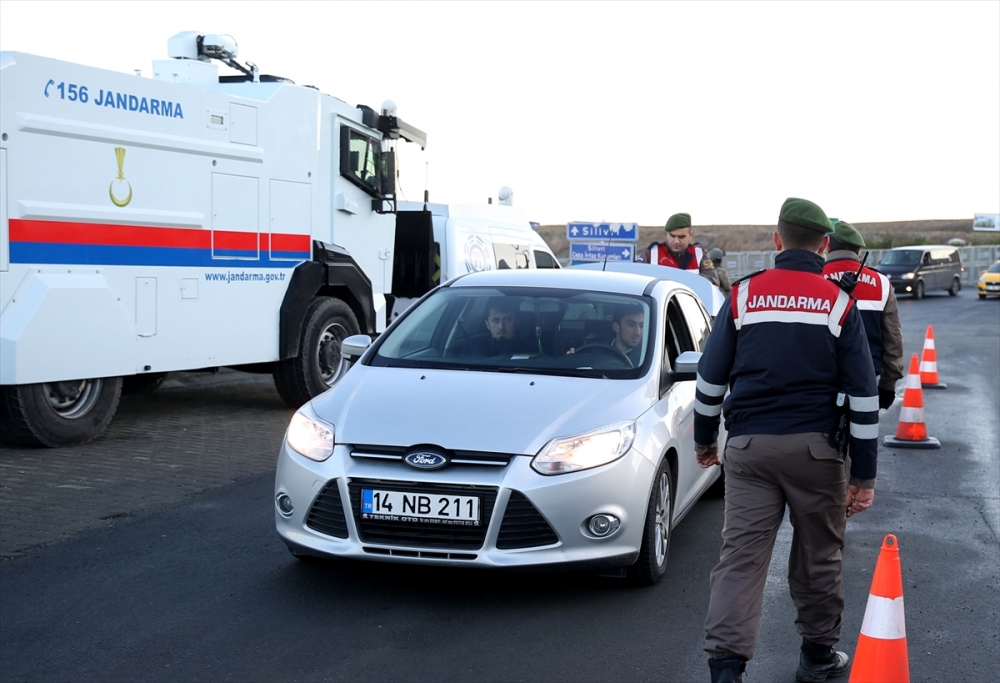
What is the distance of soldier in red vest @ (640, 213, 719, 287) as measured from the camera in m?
11.5

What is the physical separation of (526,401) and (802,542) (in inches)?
67.0

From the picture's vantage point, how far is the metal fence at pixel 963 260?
168 ft

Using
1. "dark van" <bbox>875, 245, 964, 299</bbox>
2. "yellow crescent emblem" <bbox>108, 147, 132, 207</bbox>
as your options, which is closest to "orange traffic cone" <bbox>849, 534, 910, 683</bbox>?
"yellow crescent emblem" <bbox>108, 147, 132, 207</bbox>

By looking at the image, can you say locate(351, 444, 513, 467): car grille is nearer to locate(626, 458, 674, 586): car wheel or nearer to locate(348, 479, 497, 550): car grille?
locate(348, 479, 497, 550): car grille

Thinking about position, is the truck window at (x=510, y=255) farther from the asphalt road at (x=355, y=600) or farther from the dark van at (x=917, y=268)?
the dark van at (x=917, y=268)

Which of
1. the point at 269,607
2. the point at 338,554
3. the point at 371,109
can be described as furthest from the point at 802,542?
the point at 371,109

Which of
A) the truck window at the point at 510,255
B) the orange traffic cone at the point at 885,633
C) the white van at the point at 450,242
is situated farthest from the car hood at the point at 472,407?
the truck window at the point at 510,255

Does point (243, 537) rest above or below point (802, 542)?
below

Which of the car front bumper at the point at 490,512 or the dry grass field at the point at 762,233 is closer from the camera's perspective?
the car front bumper at the point at 490,512

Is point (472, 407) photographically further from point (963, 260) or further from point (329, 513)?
point (963, 260)

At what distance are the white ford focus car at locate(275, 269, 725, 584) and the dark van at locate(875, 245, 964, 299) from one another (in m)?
36.2

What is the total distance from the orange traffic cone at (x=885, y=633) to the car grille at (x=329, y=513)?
233 centimetres

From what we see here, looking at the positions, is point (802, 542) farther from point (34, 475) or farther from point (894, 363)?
point (34, 475)

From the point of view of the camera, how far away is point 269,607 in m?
5.23
